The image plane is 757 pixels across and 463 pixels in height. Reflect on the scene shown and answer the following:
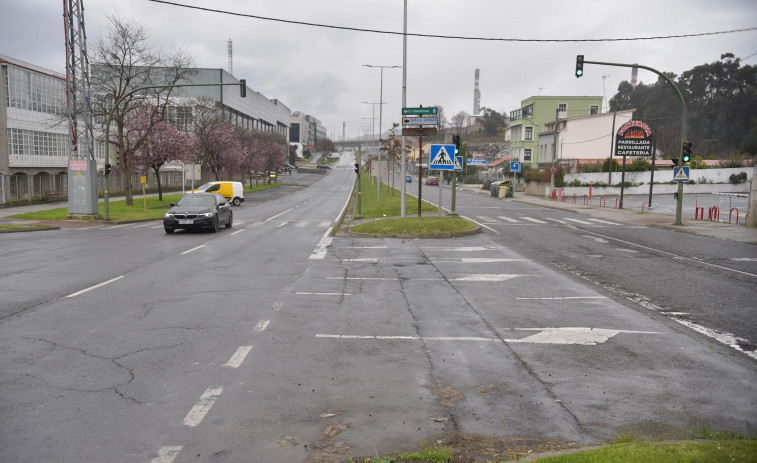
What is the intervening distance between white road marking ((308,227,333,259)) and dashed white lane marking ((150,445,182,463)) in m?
11.0

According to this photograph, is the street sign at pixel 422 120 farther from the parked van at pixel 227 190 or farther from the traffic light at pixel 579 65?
the parked van at pixel 227 190

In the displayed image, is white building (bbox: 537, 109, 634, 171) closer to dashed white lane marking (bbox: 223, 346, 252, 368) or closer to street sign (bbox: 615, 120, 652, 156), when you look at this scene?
street sign (bbox: 615, 120, 652, 156)

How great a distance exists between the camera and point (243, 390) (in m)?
5.48

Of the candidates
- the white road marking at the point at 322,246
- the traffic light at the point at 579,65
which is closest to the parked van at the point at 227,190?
the white road marking at the point at 322,246

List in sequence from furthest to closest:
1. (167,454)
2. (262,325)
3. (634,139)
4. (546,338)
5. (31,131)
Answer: (634,139), (31,131), (262,325), (546,338), (167,454)

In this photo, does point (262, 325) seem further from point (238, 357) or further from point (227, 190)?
point (227, 190)

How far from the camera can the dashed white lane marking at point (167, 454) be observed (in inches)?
162

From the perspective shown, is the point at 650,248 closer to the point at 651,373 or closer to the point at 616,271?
the point at 616,271

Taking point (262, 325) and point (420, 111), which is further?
point (420, 111)

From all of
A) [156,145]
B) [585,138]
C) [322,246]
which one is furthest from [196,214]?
[585,138]

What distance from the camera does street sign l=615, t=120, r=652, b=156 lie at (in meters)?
47.0

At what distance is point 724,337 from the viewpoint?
7703 mm

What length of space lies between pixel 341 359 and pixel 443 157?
1730 cm

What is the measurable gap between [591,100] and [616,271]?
257 ft
